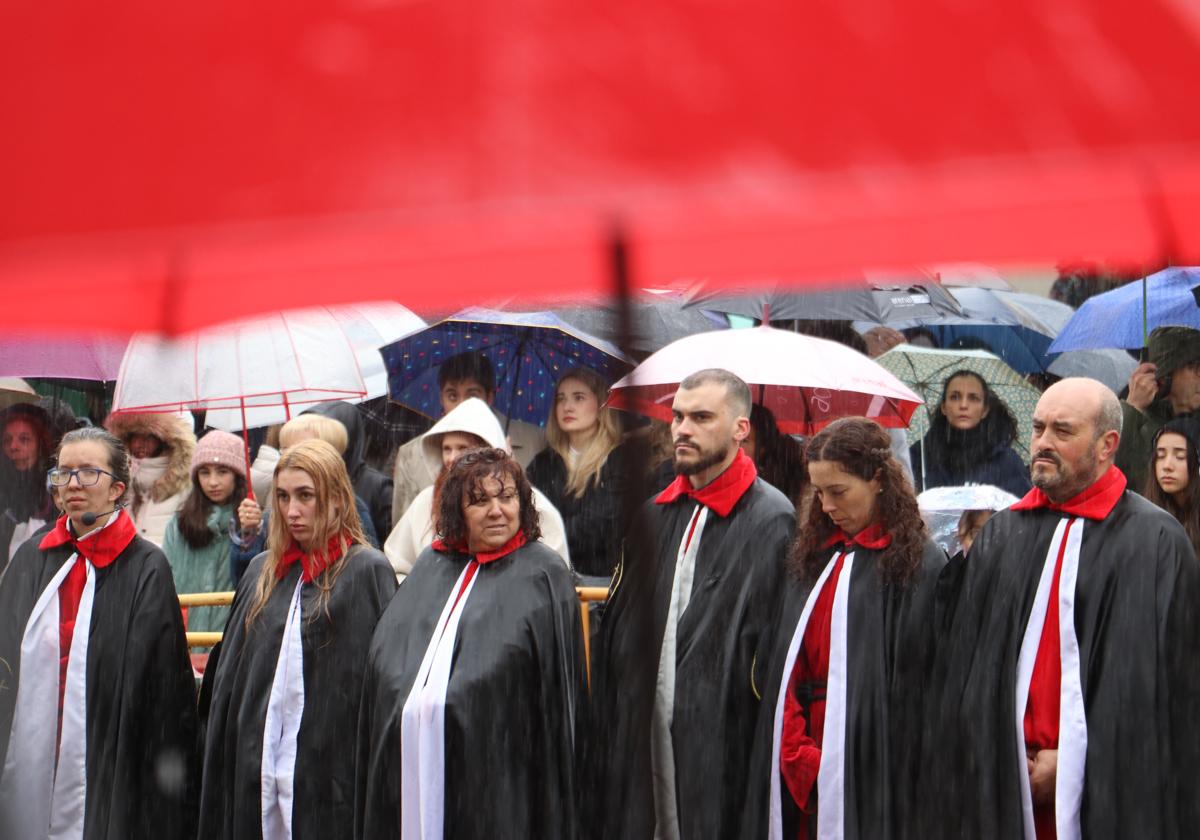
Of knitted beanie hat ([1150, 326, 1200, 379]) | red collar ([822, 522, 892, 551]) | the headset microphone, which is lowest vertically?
red collar ([822, 522, 892, 551])

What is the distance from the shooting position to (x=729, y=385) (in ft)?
16.8

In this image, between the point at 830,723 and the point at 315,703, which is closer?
the point at 830,723

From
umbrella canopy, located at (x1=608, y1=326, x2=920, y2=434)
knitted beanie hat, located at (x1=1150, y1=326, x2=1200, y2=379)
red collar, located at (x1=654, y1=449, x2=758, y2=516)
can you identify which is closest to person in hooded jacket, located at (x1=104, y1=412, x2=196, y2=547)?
umbrella canopy, located at (x1=608, y1=326, x2=920, y2=434)

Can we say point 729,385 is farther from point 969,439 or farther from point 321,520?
point 969,439

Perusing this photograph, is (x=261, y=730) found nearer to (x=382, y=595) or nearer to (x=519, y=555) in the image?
(x=382, y=595)

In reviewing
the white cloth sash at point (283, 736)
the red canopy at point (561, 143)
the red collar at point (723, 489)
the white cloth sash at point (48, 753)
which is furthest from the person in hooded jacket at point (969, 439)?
the red canopy at point (561, 143)

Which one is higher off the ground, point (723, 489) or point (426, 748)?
point (723, 489)

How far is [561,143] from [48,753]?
4.87 meters

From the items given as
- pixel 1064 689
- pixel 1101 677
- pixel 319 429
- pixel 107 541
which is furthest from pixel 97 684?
pixel 1101 677

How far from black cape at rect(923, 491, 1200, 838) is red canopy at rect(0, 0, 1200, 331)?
2795 millimetres

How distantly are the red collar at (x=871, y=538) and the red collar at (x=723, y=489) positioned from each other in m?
0.44

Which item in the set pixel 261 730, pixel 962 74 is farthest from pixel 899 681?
pixel 962 74

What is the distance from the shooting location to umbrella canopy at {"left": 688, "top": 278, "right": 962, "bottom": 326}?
6.05 metres

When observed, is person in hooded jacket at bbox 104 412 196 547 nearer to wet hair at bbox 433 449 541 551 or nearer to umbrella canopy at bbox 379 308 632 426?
umbrella canopy at bbox 379 308 632 426
